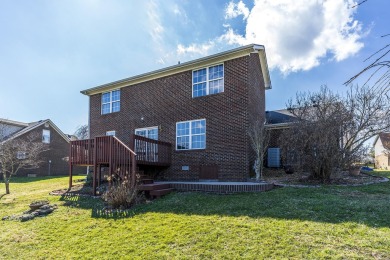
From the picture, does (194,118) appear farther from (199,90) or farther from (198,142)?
(199,90)

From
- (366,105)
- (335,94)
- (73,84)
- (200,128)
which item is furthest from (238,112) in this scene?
(73,84)

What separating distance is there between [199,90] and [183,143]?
9.36ft

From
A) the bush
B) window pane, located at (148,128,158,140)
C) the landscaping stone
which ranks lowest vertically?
the landscaping stone

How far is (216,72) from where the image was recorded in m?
12.7

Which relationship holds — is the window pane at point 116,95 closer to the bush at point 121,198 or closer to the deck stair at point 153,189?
the deck stair at point 153,189

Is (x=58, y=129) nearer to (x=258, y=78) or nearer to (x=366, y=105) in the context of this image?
(x=258, y=78)

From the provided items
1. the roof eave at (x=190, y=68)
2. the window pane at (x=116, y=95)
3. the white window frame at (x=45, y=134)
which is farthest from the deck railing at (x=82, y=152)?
the white window frame at (x=45, y=134)

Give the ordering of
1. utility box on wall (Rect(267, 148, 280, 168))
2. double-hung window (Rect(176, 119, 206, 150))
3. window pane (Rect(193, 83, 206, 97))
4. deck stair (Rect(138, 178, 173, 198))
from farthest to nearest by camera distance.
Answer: utility box on wall (Rect(267, 148, 280, 168)) → window pane (Rect(193, 83, 206, 97)) → double-hung window (Rect(176, 119, 206, 150)) → deck stair (Rect(138, 178, 173, 198))

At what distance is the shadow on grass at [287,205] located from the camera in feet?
19.0

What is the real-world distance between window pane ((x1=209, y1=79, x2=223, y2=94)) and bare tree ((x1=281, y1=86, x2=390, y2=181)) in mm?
3741

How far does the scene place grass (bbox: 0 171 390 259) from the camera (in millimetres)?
4504

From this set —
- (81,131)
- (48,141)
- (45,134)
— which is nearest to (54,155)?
(48,141)

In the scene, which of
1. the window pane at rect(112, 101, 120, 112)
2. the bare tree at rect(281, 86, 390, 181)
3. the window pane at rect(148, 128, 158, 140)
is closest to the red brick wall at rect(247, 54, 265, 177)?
the bare tree at rect(281, 86, 390, 181)

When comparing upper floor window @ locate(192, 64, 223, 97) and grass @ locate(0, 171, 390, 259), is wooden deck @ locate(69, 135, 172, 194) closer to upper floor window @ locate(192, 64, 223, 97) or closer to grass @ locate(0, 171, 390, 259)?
grass @ locate(0, 171, 390, 259)
